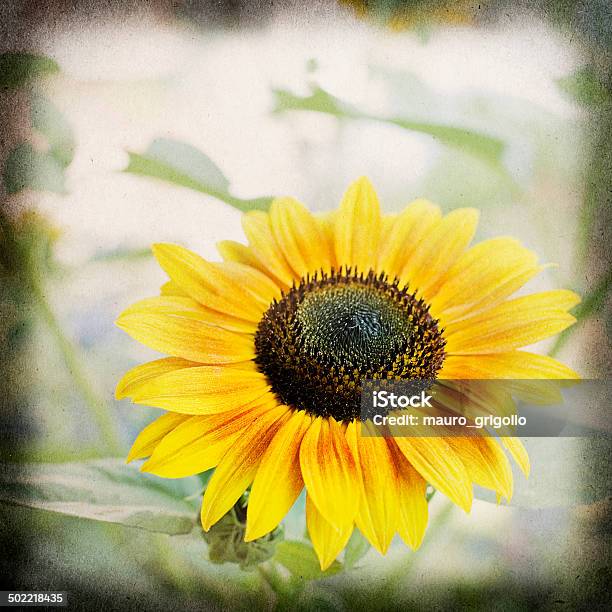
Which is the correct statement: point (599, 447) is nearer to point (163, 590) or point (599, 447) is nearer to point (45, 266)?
point (163, 590)

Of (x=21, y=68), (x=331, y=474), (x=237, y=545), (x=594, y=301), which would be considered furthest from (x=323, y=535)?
(x=21, y=68)

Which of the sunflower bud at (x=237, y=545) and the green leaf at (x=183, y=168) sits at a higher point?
the green leaf at (x=183, y=168)

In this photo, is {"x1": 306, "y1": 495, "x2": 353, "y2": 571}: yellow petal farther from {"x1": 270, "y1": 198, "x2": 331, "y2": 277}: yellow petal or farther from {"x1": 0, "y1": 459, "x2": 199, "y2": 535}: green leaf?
{"x1": 270, "y1": 198, "x2": 331, "y2": 277}: yellow petal

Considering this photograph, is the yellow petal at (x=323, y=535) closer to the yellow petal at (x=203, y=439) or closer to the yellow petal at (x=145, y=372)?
the yellow petal at (x=203, y=439)

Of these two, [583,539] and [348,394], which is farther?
[583,539]

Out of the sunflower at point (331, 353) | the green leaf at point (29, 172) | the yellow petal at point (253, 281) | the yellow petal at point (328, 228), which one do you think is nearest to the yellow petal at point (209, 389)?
the sunflower at point (331, 353)

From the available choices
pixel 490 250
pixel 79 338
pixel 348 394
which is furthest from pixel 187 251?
pixel 490 250
